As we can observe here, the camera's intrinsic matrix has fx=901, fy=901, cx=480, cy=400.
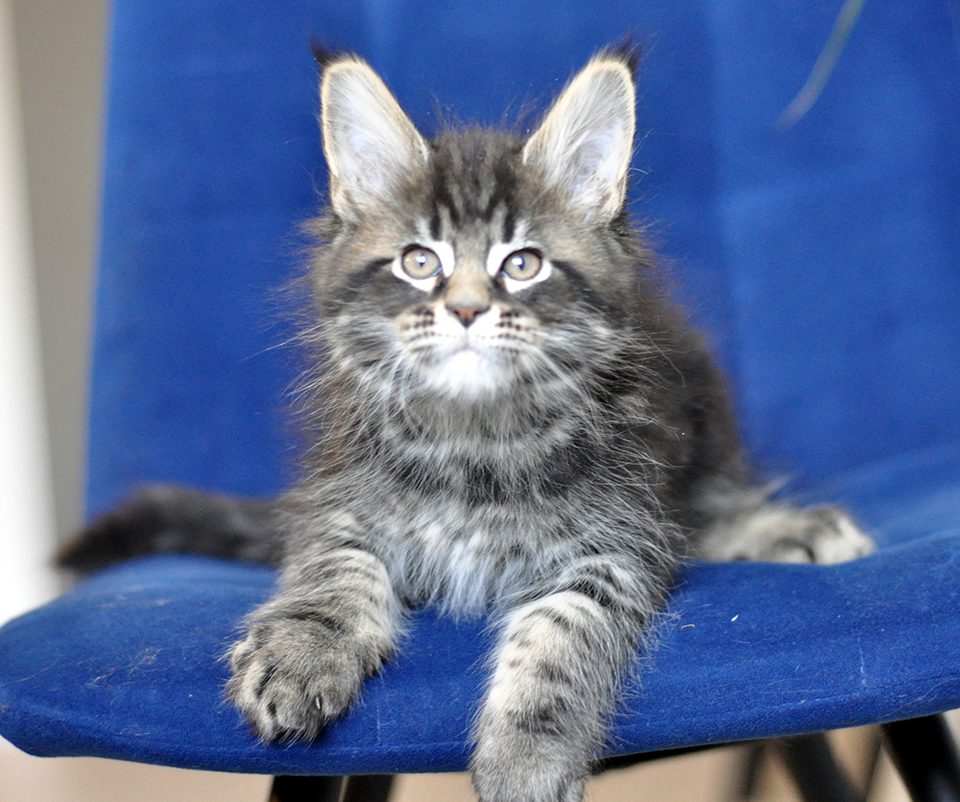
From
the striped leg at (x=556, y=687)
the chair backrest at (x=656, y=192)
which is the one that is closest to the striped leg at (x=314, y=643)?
the striped leg at (x=556, y=687)

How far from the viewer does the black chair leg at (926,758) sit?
129 cm

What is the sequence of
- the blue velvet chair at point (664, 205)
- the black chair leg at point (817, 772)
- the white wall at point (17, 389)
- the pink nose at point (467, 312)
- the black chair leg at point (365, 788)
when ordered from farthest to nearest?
the white wall at point (17, 389), the blue velvet chair at point (664, 205), the black chair leg at point (817, 772), the black chair leg at point (365, 788), the pink nose at point (467, 312)

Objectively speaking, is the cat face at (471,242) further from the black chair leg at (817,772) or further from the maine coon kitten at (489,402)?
the black chair leg at (817,772)

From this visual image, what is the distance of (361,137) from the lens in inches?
59.2

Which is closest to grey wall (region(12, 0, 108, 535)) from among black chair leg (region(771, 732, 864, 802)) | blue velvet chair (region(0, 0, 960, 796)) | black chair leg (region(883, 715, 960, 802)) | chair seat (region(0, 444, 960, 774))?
blue velvet chair (region(0, 0, 960, 796))

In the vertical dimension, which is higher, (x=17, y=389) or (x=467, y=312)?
(x=467, y=312)

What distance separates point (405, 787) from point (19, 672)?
152 cm

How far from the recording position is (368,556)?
1461mm

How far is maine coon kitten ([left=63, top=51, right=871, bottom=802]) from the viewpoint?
127 centimetres

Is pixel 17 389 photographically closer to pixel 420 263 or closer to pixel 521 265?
pixel 420 263

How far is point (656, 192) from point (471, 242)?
4.40ft

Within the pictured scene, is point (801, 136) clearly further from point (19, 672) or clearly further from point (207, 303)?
point (19, 672)

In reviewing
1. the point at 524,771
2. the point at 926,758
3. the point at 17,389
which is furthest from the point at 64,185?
the point at 926,758

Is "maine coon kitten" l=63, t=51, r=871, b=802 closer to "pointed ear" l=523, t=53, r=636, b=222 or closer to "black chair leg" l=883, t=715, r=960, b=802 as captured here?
"pointed ear" l=523, t=53, r=636, b=222
